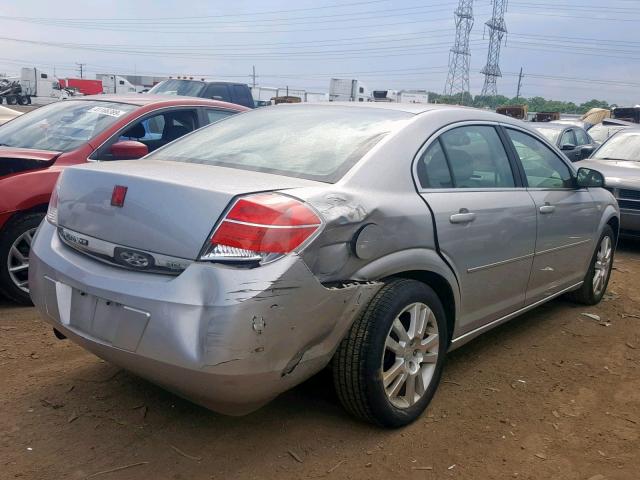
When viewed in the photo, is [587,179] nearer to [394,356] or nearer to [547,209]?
[547,209]

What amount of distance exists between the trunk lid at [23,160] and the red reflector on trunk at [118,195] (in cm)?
210

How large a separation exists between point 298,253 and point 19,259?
2863 millimetres

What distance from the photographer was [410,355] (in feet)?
9.98

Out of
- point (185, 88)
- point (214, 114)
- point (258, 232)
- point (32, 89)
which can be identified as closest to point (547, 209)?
point (258, 232)

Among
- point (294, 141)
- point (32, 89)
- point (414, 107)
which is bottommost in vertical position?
point (32, 89)

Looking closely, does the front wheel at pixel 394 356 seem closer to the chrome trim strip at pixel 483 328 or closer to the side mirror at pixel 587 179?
the chrome trim strip at pixel 483 328

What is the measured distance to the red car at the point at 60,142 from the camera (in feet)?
14.3

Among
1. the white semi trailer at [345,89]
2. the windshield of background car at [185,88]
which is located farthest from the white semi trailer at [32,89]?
the windshield of background car at [185,88]

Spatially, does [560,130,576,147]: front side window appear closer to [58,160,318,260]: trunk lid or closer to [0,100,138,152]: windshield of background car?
[0,100,138,152]: windshield of background car

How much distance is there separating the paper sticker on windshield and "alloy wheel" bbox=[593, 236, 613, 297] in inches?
161

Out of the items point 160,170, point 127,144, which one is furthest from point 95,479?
point 127,144

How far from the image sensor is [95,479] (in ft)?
8.28

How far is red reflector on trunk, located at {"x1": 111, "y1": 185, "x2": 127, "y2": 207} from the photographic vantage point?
267 cm

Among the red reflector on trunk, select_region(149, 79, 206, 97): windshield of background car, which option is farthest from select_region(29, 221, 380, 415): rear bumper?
select_region(149, 79, 206, 97): windshield of background car
